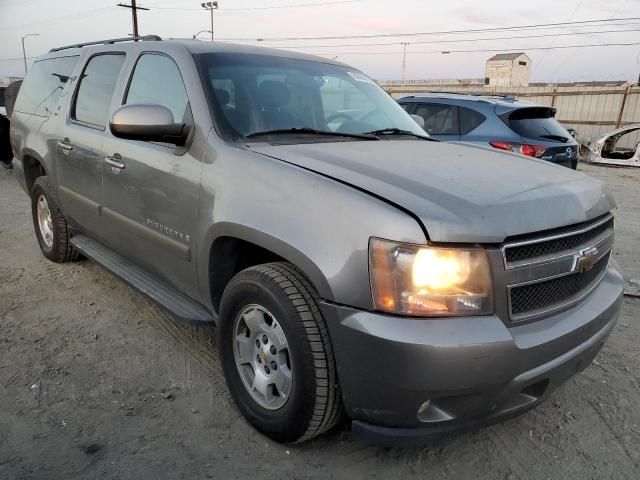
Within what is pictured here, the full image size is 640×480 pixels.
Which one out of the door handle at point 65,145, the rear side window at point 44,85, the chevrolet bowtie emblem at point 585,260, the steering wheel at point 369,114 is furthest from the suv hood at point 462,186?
the rear side window at point 44,85

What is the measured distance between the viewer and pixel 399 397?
6.11 feet

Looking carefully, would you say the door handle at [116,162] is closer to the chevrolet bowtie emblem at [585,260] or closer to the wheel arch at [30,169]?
the wheel arch at [30,169]

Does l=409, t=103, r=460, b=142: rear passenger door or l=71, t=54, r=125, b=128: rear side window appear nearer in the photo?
l=71, t=54, r=125, b=128: rear side window

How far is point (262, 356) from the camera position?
93.1 inches

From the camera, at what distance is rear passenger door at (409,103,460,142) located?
22.4 ft

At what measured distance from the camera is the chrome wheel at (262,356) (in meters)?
2.26

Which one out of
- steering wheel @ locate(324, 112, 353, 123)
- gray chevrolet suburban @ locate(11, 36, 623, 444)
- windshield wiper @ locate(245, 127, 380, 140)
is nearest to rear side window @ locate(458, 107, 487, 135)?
gray chevrolet suburban @ locate(11, 36, 623, 444)

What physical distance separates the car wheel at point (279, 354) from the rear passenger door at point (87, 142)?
1656 millimetres

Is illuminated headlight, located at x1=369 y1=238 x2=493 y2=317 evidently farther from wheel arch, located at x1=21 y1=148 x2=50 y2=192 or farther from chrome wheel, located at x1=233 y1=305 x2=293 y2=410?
wheel arch, located at x1=21 y1=148 x2=50 y2=192

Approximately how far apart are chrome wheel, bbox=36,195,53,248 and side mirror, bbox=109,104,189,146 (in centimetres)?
250

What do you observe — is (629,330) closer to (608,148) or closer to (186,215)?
(186,215)

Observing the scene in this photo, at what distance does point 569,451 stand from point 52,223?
14.2 ft

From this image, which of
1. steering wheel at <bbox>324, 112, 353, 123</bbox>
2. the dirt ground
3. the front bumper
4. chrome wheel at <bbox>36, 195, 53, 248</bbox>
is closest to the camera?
the front bumper

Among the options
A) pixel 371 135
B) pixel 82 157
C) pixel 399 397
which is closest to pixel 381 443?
pixel 399 397
